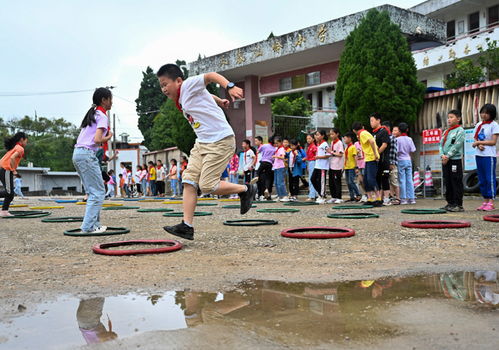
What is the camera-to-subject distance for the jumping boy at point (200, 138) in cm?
438

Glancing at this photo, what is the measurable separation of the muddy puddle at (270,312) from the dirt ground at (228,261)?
197mm

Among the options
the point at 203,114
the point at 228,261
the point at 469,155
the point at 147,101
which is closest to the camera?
the point at 228,261

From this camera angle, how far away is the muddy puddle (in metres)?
1.84

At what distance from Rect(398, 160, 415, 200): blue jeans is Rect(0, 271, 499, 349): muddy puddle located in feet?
24.6

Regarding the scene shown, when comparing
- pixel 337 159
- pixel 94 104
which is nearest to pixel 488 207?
pixel 337 159

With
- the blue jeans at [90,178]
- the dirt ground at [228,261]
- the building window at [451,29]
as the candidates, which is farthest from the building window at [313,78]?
the blue jeans at [90,178]

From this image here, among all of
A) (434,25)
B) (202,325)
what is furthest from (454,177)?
(434,25)

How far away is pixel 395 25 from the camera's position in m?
14.8

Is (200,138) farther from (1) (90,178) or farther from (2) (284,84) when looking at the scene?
(2) (284,84)

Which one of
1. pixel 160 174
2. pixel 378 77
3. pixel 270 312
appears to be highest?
pixel 378 77

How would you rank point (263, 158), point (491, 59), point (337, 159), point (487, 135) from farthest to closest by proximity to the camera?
point (491, 59) < point (263, 158) < point (337, 159) < point (487, 135)

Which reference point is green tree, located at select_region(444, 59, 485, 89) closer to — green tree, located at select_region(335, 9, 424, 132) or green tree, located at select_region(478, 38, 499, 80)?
green tree, located at select_region(478, 38, 499, 80)

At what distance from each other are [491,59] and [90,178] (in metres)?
20.2

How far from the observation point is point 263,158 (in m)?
12.9
